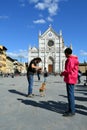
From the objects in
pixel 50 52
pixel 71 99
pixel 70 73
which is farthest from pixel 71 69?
pixel 50 52

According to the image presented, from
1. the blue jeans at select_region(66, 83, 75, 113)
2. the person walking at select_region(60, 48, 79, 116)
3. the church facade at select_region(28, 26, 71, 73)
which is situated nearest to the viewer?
the blue jeans at select_region(66, 83, 75, 113)

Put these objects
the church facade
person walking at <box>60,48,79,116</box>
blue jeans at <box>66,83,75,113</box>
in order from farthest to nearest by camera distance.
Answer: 1. the church facade
2. person walking at <box>60,48,79,116</box>
3. blue jeans at <box>66,83,75,113</box>

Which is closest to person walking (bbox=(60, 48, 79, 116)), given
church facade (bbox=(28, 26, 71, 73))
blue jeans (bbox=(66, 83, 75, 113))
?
blue jeans (bbox=(66, 83, 75, 113))

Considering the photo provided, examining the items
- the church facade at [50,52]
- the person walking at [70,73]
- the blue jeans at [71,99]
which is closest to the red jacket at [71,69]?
the person walking at [70,73]

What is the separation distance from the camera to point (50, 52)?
10231 centimetres

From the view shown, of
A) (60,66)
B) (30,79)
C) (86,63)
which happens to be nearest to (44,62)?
(60,66)

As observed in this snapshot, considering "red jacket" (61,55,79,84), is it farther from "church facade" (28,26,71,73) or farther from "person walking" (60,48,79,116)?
"church facade" (28,26,71,73)

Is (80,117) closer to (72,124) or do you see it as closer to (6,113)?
(72,124)

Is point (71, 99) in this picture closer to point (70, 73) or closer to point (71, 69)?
point (70, 73)

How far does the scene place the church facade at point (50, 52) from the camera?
334 ft

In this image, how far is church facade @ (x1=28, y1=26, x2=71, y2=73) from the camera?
101688 millimetres

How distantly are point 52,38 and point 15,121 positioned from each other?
3791 inches

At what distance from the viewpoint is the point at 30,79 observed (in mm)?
13727

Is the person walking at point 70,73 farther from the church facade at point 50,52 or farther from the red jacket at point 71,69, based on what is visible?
the church facade at point 50,52
